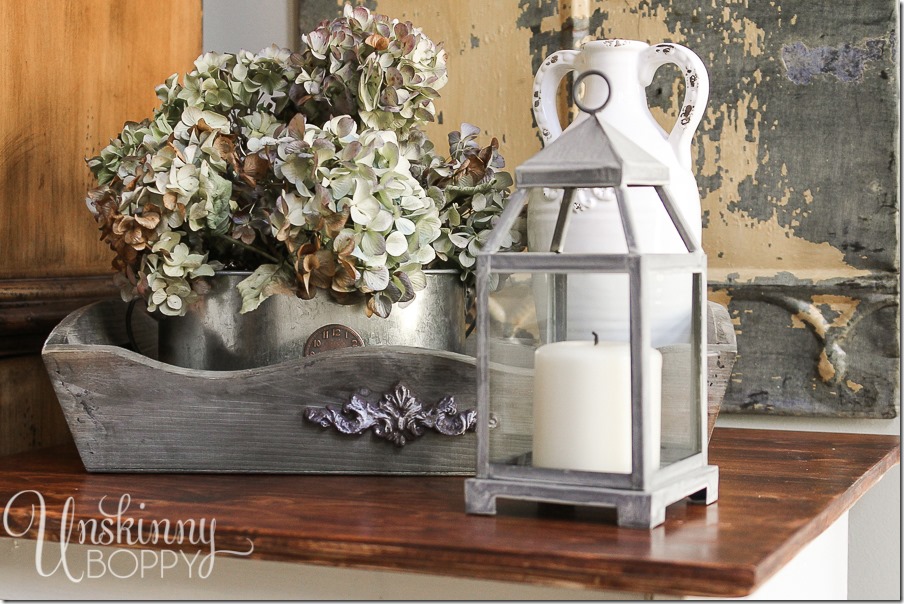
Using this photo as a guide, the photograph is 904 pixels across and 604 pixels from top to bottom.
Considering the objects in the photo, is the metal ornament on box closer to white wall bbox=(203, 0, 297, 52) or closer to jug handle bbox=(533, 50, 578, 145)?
jug handle bbox=(533, 50, 578, 145)

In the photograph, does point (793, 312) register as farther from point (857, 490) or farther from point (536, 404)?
point (536, 404)

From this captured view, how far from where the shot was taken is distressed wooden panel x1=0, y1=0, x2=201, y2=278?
1.08 m

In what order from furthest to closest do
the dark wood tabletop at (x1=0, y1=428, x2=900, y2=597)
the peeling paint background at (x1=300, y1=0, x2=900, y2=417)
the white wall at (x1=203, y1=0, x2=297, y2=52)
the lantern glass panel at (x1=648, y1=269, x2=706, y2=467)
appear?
the white wall at (x1=203, y1=0, x2=297, y2=52) < the peeling paint background at (x1=300, y1=0, x2=900, y2=417) < the lantern glass panel at (x1=648, y1=269, x2=706, y2=467) < the dark wood tabletop at (x1=0, y1=428, x2=900, y2=597)

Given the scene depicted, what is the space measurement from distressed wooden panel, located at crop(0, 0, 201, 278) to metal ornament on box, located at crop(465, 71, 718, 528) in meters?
0.62

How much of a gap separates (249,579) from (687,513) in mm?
326

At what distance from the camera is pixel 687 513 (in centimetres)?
74

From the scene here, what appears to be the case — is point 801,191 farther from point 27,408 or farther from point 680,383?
point 27,408

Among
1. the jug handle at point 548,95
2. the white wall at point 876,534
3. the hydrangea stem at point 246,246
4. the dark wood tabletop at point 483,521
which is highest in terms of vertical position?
the jug handle at point 548,95

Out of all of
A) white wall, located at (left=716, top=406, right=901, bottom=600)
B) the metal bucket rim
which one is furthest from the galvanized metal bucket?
white wall, located at (left=716, top=406, right=901, bottom=600)

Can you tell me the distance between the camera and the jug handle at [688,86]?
3.05 ft

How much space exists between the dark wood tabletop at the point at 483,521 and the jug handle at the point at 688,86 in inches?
11.8

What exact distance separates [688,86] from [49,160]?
695 mm

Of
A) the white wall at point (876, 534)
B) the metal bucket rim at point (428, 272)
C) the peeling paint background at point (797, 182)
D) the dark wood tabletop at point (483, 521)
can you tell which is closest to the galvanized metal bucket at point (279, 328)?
the metal bucket rim at point (428, 272)

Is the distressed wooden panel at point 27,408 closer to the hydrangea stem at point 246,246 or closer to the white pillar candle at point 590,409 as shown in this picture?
the hydrangea stem at point 246,246
